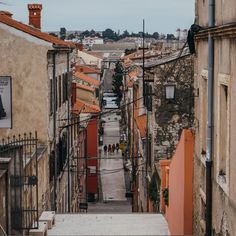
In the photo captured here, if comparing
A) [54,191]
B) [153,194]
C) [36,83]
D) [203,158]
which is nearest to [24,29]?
[36,83]

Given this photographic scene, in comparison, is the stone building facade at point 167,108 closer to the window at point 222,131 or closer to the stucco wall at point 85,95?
the window at point 222,131

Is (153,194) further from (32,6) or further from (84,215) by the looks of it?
(32,6)

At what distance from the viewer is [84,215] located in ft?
61.9

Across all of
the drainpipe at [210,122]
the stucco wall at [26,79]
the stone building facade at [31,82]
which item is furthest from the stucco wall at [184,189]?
the stucco wall at [26,79]

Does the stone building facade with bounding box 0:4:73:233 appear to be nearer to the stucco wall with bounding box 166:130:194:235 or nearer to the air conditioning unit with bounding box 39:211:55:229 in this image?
the air conditioning unit with bounding box 39:211:55:229

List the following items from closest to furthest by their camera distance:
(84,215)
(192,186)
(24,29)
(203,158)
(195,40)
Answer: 1. (203,158)
2. (195,40)
3. (192,186)
4. (84,215)
5. (24,29)

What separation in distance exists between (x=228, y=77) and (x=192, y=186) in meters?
5.60

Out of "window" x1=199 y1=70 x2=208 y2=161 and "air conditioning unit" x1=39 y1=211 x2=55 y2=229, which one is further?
"air conditioning unit" x1=39 y1=211 x2=55 y2=229

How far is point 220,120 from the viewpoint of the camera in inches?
439

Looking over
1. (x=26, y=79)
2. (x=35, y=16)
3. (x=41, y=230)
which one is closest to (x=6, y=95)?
(x=26, y=79)

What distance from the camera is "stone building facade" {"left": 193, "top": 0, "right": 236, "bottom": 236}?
10016 millimetres

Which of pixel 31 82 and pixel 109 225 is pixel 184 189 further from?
pixel 31 82

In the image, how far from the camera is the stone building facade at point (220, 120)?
1002 centimetres

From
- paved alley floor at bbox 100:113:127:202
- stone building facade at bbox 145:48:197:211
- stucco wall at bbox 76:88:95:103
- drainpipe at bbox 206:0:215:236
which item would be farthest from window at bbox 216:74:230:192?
stucco wall at bbox 76:88:95:103
